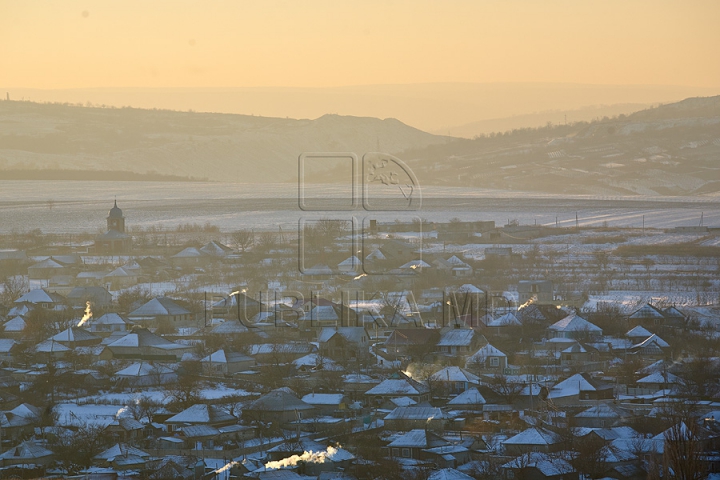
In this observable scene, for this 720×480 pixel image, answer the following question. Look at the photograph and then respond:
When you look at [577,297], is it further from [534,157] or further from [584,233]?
[534,157]

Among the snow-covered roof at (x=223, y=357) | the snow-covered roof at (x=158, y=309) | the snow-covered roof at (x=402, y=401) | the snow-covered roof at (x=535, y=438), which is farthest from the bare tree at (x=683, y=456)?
the snow-covered roof at (x=158, y=309)

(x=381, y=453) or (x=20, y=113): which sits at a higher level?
(x=20, y=113)

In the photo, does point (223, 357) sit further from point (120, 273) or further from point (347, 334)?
point (120, 273)

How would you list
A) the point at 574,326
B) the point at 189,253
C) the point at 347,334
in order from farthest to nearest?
the point at 189,253, the point at 574,326, the point at 347,334

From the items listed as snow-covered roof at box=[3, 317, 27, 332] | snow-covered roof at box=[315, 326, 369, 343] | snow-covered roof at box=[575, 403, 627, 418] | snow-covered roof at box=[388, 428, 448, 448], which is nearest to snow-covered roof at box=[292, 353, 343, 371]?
snow-covered roof at box=[315, 326, 369, 343]

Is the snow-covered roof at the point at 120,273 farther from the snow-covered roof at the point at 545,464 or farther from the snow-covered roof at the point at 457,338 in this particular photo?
the snow-covered roof at the point at 545,464

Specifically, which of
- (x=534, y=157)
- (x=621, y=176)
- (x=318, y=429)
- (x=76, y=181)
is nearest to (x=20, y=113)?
(x=76, y=181)

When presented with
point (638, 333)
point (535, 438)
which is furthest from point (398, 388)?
point (638, 333)
